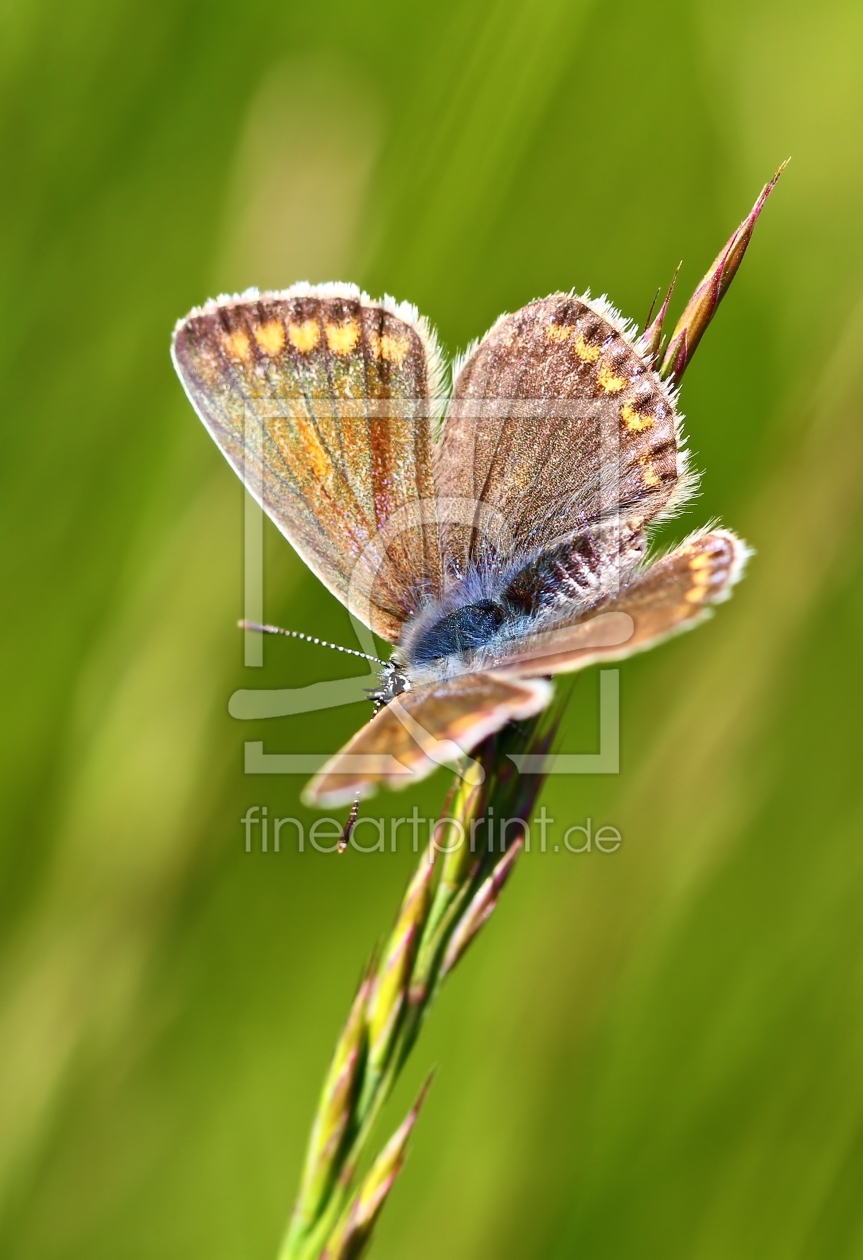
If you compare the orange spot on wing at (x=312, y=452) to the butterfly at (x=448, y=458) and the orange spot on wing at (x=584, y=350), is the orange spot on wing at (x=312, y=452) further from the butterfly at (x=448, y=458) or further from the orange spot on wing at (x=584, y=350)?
the orange spot on wing at (x=584, y=350)

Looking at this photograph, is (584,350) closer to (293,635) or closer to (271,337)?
(271,337)

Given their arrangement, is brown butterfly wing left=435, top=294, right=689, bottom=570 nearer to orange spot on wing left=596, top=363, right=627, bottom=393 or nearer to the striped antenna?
orange spot on wing left=596, top=363, right=627, bottom=393

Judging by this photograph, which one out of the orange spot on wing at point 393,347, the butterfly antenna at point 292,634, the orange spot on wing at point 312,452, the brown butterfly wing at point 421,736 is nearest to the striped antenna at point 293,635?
the butterfly antenna at point 292,634

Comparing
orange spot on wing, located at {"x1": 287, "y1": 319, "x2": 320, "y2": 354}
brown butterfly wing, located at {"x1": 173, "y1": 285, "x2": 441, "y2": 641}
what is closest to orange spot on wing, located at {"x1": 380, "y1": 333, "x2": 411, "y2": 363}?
brown butterfly wing, located at {"x1": 173, "y1": 285, "x2": 441, "y2": 641}

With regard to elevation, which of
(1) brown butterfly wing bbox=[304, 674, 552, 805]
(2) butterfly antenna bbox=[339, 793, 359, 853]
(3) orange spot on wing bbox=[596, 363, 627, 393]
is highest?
(3) orange spot on wing bbox=[596, 363, 627, 393]

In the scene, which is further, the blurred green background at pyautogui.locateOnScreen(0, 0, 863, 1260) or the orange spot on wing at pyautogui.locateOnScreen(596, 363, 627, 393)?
the orange spot on wing at pyautogui.locateOnScreen(596, 363, 627, 393)

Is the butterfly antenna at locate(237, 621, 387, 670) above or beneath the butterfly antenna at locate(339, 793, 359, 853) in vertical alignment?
above

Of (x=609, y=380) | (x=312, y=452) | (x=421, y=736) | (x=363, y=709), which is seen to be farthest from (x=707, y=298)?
(x=363, y=709)
